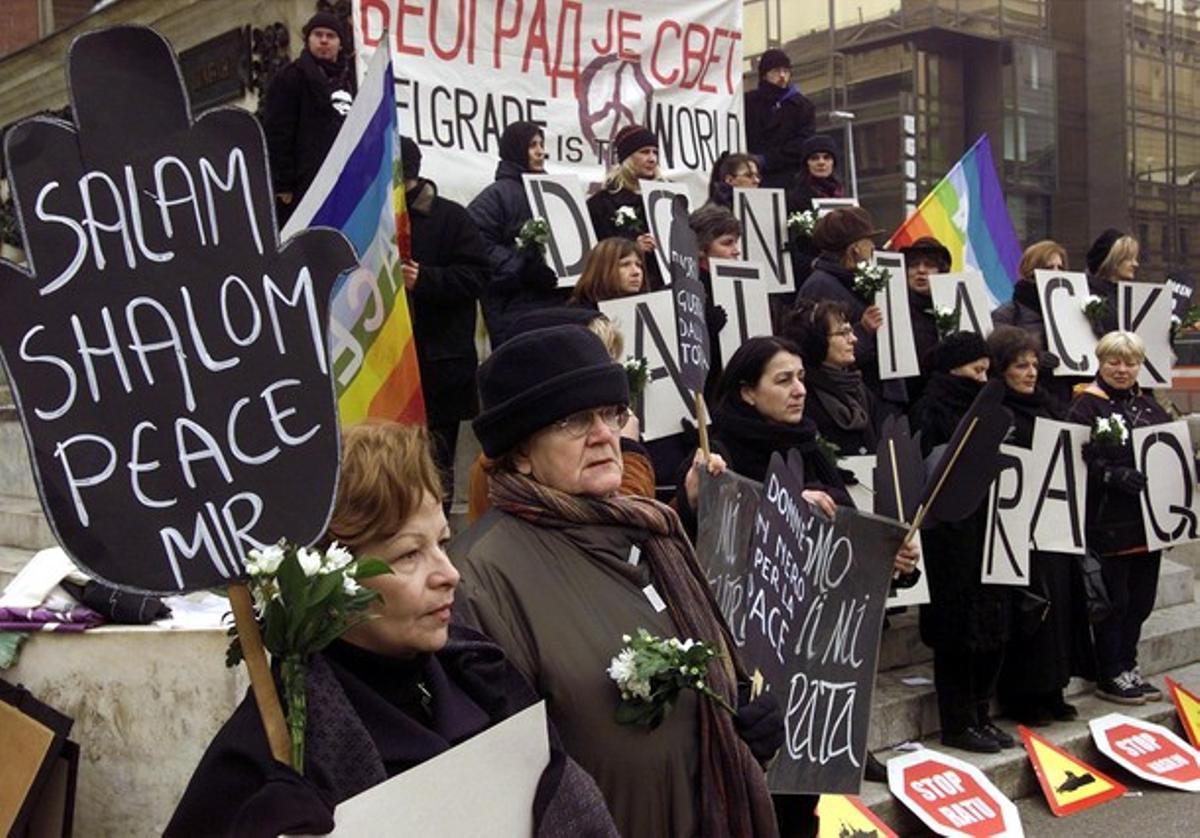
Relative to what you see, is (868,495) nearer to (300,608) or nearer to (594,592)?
(594,592)

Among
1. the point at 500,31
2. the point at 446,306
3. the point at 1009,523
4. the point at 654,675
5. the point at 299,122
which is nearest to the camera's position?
the point at 654,675

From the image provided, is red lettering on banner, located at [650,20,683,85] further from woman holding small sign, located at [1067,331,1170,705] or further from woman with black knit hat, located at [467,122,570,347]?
woman holding small sign, located at [1067,331,1170,705]

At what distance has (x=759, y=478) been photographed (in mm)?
5031

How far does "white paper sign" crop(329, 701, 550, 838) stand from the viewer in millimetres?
2031

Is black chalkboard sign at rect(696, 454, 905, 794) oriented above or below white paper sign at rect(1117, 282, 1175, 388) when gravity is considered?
below

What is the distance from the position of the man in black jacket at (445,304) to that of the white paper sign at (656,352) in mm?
779

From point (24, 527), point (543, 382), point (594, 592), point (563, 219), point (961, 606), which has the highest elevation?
point (563, 219)

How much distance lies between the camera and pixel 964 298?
7.79 m

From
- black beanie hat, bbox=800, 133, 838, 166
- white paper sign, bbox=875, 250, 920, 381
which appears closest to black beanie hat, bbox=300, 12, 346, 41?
white paper sign, bbox=875, 250, 920, 381

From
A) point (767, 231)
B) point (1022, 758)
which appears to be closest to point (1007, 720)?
point (1022, 758)

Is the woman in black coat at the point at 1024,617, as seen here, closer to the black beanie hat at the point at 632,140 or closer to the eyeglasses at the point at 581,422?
the black beanie hat at the point at 632,140

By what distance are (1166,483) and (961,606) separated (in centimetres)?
159

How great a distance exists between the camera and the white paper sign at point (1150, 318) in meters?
8.14

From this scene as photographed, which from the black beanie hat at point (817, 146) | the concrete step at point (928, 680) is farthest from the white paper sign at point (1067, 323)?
the black beanie hat at point (817, 146)
